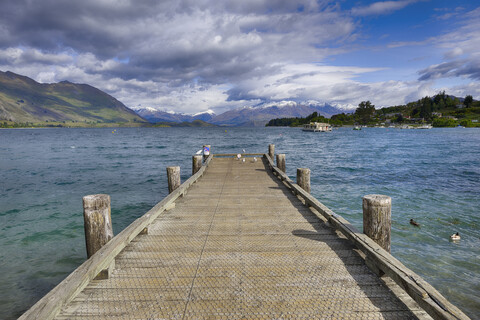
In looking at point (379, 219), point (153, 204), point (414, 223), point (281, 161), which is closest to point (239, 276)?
point (379, 219)

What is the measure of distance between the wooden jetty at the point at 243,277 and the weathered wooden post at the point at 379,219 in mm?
270

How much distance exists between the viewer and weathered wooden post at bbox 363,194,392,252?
517 centimetres

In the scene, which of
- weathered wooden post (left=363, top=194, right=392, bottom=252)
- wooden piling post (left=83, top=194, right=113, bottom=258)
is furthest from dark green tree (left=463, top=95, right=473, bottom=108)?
wooden piling post (left=83, top=194, right=113, bottom=258)

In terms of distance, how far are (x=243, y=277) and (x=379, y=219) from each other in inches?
113

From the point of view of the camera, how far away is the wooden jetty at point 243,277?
358 centimetres

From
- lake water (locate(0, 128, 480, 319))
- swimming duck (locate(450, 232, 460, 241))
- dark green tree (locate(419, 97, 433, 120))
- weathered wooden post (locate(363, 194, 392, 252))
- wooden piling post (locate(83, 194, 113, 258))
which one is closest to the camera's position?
weathered wooden post (locate(363, 194, 392, 252))

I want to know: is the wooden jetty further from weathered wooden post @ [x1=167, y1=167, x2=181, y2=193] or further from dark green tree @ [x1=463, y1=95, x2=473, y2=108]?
dark green tree @ [x1=463, y1=95, x2=473, y2=108]

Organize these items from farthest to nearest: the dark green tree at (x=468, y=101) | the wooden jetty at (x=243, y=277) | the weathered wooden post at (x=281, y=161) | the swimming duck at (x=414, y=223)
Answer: the dark green tree at (x=468, y=101) < the weathered wooden post at (x=281, y=161) < the swimming duck at (x=414, y=223) < the wooden jetty at (x=243, y=277)

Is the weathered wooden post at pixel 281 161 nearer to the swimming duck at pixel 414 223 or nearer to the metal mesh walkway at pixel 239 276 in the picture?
the swimming duck at pixel 414 223

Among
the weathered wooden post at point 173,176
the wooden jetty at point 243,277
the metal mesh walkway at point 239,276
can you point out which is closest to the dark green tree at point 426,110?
the weathered wooden post at point 173,176

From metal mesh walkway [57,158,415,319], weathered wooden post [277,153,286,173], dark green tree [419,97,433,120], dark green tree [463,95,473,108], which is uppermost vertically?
dark green tree [463,95,473,108]

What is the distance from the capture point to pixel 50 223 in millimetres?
12508

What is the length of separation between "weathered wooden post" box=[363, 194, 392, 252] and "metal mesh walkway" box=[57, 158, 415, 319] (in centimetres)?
57

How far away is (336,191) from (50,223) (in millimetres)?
16275
